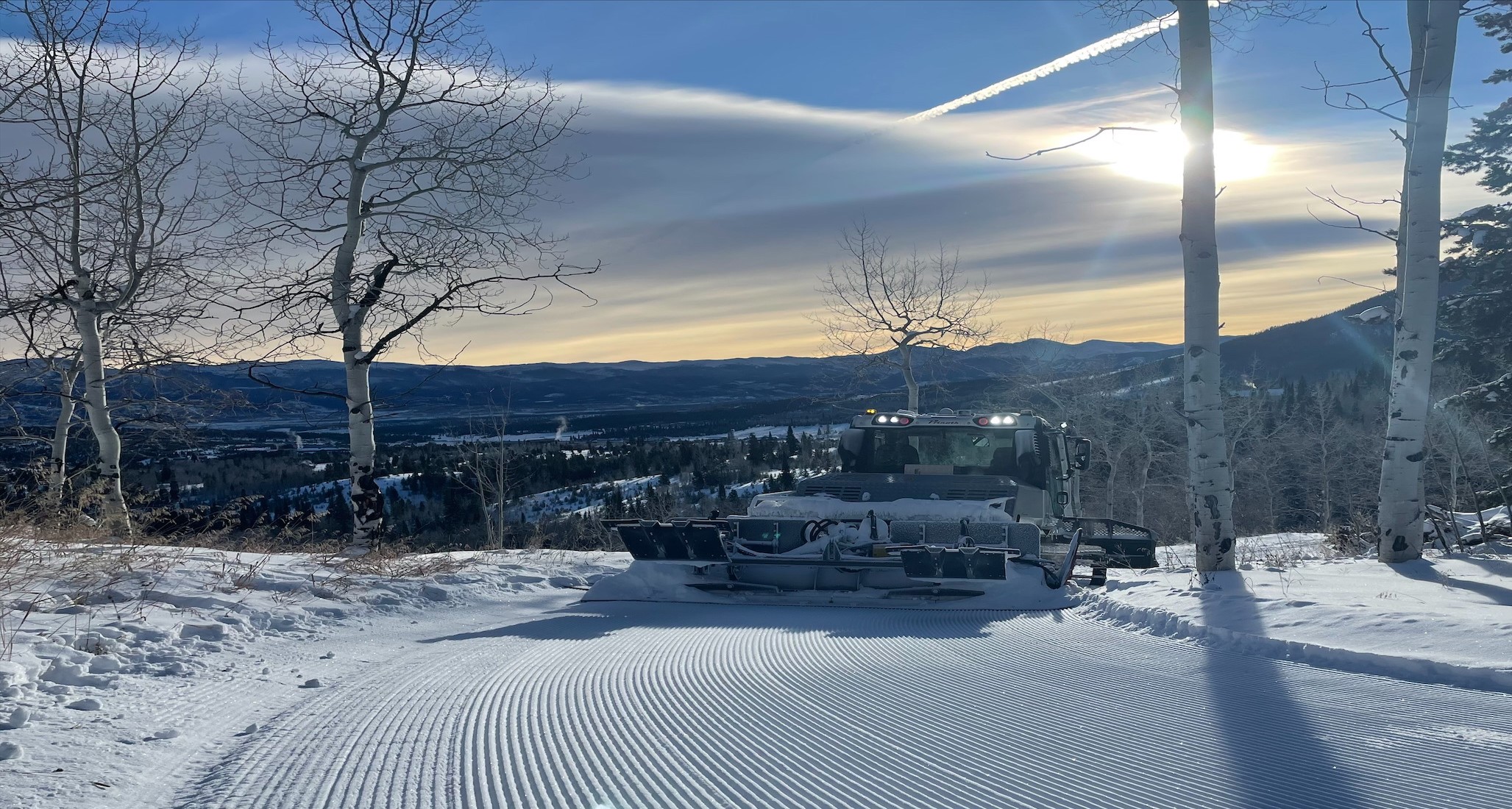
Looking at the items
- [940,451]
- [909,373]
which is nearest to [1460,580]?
[940,451]

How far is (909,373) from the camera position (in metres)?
29.9

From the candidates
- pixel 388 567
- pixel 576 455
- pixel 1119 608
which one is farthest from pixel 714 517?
pixel 576 455

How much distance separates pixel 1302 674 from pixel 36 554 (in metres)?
9.24

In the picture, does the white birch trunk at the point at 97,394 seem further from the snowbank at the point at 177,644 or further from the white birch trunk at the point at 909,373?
the white birch trunk at the point at 909,373

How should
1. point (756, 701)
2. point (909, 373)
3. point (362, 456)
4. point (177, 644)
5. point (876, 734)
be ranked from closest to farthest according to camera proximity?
point (876, 734) → point (756, 701) → point (177, 644) → point (362, 456) → point (909, 373)

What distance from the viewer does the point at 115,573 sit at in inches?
300

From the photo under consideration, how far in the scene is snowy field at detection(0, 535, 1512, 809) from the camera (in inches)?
147

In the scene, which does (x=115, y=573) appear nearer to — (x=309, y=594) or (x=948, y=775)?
(x=309, y=594)

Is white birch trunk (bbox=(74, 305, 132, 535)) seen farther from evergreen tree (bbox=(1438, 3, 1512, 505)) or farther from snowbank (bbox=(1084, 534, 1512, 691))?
evergreen tree (bbox=(1438, 3, 1512, 505))

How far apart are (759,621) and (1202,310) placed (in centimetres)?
557

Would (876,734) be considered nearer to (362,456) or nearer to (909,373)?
(362,456)

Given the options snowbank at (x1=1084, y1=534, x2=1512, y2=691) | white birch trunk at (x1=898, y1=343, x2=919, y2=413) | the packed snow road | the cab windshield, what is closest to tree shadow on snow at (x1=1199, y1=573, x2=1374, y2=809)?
the packed snow road

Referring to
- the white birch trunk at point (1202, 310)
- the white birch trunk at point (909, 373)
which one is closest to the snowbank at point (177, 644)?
the white birch trunk at point (1202, 310)

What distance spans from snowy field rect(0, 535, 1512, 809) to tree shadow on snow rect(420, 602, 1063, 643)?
7cm
